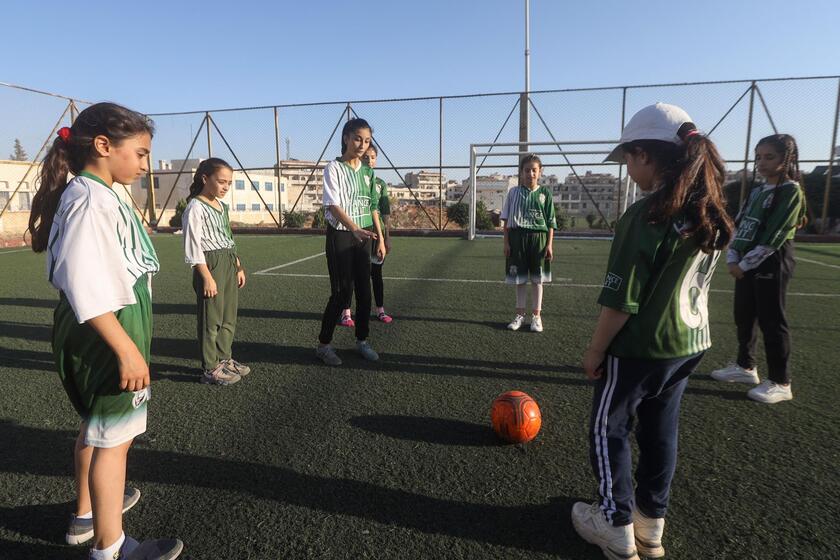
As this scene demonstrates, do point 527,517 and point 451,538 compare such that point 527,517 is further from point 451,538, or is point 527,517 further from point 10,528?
point 10,528

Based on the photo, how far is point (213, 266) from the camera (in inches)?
148

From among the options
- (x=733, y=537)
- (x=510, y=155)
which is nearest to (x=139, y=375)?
(x=733, y=537)

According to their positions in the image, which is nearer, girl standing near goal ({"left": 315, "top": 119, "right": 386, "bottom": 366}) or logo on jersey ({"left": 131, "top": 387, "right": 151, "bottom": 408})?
logo on jersey ({"left": 131, "top": 387, "right": 151, "bottom": 408})

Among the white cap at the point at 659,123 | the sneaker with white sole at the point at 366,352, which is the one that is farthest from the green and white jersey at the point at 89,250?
the sneaker with white sole at the point at 366,352

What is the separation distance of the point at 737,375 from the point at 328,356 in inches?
127

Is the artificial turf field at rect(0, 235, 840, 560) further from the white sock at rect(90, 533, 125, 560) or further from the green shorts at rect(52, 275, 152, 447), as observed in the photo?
the green shorts at rect(52, 275, 152, 447)

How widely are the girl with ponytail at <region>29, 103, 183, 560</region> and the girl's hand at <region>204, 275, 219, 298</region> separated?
5.90 feet

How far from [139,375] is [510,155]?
52.0 ft

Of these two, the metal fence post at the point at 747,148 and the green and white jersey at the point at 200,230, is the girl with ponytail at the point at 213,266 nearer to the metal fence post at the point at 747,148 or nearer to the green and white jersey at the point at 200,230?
the green and white jersey at the point at 200,230

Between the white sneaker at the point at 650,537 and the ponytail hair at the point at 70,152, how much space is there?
250 cm

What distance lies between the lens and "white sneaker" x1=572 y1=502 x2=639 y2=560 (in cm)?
193

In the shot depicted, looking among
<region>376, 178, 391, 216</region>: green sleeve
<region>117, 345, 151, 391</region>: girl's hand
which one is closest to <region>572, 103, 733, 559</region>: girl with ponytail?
<region>117, 345, 151, 391</region>: girl's hand

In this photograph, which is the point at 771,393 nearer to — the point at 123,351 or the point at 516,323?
the point at 516,323

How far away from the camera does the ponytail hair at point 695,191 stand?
1629mm
